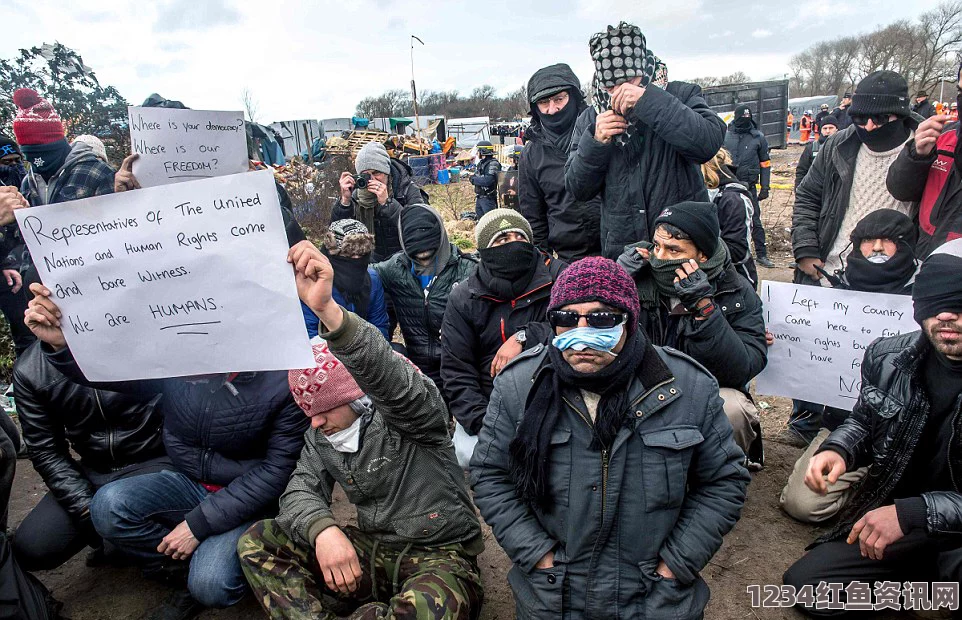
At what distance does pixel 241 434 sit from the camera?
2.87m

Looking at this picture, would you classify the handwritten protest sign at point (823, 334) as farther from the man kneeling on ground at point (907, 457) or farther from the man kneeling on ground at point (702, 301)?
the man kneeling on ground at point (907, 457)

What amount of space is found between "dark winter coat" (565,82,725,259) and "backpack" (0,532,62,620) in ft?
10.8

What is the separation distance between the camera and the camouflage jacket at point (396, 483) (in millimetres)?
2512

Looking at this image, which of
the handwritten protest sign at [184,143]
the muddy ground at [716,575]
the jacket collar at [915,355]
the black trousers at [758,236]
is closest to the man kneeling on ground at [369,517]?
the muddy ground at [716,575]

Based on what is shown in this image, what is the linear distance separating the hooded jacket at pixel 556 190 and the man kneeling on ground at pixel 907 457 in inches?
75.1

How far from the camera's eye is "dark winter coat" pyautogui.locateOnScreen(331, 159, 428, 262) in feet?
18.7

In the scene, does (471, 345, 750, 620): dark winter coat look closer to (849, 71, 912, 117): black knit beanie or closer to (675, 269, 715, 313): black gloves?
(675, 269, 715, 313): black gloves

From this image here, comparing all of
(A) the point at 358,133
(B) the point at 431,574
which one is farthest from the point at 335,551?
(A) the point at 358,133

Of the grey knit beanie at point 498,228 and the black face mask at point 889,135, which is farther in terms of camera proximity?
the black face mask at point 889,135

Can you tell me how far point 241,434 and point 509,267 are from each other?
62.5 inches

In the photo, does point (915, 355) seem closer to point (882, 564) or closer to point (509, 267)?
point (882, 564)

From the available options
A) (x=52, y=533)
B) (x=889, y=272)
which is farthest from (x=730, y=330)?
(x=52, y=533)

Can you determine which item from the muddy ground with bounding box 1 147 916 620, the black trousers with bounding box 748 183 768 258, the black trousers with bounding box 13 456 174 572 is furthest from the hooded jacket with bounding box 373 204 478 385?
the black trousers with bounding box 748 183 768 258

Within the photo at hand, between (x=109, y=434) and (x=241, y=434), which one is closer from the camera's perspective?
(x=241, y=434)
